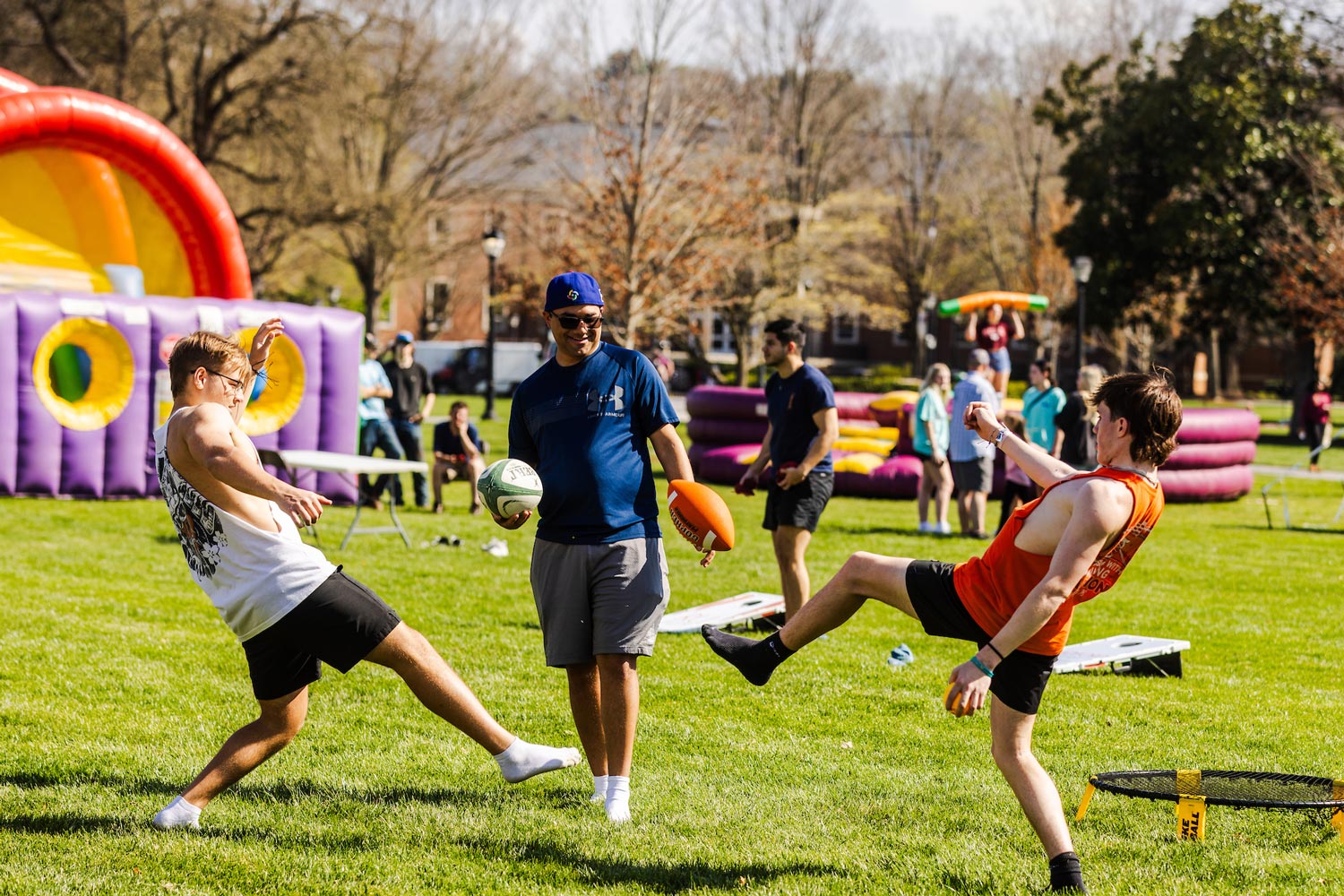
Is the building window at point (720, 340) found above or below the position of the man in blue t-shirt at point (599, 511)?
above

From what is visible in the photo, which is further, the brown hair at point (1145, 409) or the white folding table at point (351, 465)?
the white folding table at point (351, 465)

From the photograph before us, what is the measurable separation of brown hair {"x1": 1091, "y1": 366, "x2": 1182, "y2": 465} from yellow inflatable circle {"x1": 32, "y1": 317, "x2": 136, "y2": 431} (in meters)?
12.3

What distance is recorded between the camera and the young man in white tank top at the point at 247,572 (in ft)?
14.0

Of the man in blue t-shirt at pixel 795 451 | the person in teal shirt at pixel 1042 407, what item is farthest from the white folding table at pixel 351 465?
the person in teal shirt at pixel 1042 407

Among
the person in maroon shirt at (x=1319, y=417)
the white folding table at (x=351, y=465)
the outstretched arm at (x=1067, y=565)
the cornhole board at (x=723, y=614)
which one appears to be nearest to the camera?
the outstretched arm at (x=1067, y=565)

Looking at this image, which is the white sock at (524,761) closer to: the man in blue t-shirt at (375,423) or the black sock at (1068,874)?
the black sock at (1068,874)

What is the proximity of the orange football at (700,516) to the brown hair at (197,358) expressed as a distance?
162 cm

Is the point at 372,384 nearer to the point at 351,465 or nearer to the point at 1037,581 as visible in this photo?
the point at 351,465

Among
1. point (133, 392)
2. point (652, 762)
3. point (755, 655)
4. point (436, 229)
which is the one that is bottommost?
point (652, 762)

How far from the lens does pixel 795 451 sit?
25.3 feet

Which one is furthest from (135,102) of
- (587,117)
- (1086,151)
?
(1086,151)

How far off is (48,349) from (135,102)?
19566mm

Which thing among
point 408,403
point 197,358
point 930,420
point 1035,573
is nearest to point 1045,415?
point 930,420

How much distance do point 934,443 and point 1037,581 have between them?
31.4ft
